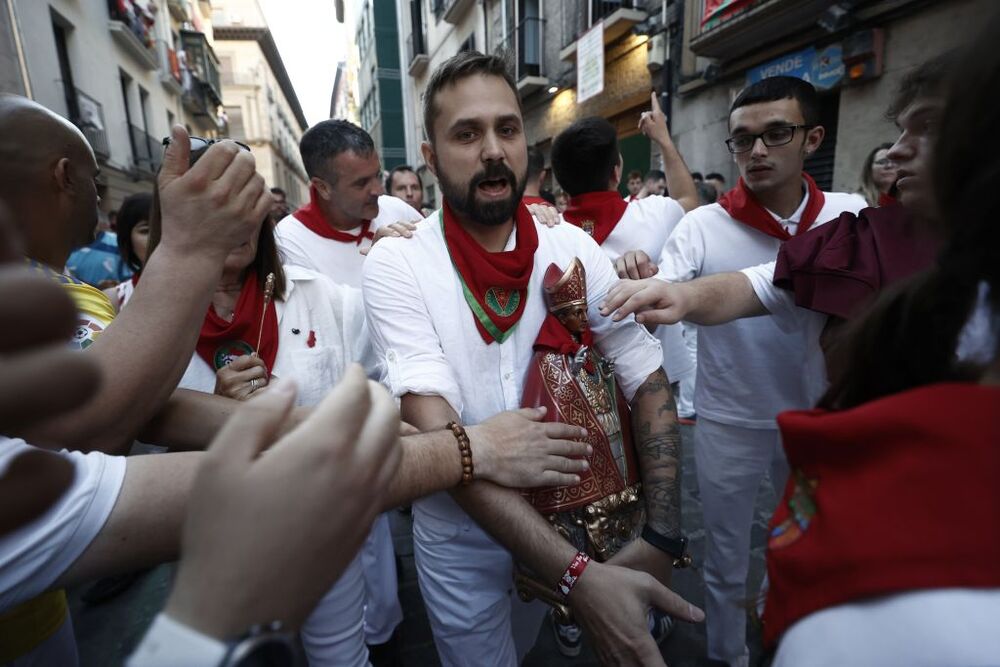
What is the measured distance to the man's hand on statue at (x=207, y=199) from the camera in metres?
1.12

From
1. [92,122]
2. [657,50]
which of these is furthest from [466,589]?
[92,122]

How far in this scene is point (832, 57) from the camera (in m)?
6.31

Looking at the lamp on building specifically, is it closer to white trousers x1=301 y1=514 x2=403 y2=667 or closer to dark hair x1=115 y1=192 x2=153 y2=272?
dark hair x1=115 y1=192 x2=153 y2=272

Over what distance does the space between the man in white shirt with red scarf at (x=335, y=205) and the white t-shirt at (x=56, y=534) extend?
98.4 inches

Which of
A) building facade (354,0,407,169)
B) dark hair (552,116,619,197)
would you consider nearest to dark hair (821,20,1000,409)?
dark hair (552,116,619,197)

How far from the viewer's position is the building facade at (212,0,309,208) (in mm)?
37250

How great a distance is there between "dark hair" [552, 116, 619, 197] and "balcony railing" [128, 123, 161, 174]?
16.3 metres

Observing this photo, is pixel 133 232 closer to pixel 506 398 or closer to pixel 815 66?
pixel 506 398

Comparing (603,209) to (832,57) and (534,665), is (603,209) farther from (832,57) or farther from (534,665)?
(832,57)

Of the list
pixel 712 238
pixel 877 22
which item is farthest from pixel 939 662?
pixel 877 22

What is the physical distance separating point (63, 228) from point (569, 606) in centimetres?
177

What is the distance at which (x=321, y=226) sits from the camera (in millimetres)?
3375

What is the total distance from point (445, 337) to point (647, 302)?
65cm

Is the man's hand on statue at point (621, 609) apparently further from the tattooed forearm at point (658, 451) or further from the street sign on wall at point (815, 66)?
the street sign on wall at point (815, 66)
